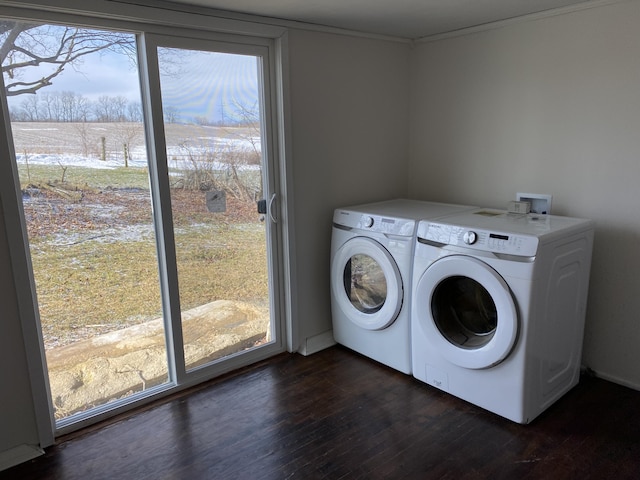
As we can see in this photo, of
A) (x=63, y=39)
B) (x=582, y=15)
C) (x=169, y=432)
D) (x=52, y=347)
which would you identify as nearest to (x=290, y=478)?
(x=169, y=432)

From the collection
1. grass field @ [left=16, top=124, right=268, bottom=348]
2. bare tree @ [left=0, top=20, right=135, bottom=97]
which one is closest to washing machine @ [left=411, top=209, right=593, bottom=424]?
grass field @ [left=16, top=124, right=268, bottom=348]

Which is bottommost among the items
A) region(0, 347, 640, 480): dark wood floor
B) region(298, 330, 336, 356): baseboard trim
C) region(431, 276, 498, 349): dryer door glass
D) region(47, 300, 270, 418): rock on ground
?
region(0, 347, 640, 480): dark wood floor

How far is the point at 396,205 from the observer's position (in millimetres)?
3066

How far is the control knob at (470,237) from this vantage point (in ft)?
7.28

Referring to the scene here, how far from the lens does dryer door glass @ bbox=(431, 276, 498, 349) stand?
Result: 92.8 inches

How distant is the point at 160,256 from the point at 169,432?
2.88 ft

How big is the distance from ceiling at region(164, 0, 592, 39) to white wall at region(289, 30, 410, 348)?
0.71ft

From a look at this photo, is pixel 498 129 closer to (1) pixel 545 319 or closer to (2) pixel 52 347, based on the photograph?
(1) pixel 545 319

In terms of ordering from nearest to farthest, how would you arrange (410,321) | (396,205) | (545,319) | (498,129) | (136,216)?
(545,319), (136,216), (410,321), (498,129), (396,205)

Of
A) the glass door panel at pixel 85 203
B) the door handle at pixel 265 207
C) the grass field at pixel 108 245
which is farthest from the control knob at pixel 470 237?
the glass door panel at pixel 85 203

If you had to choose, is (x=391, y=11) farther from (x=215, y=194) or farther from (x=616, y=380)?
(x=616, y=380)

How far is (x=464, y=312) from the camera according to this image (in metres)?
2.48

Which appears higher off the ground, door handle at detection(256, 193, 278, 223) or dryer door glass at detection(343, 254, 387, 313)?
door handle at detection(256, 193, 278, 223)

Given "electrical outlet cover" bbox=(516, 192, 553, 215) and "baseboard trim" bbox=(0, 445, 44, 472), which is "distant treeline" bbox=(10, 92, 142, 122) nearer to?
"baseboard trim" bbox=(0, 445, 44, 472)
